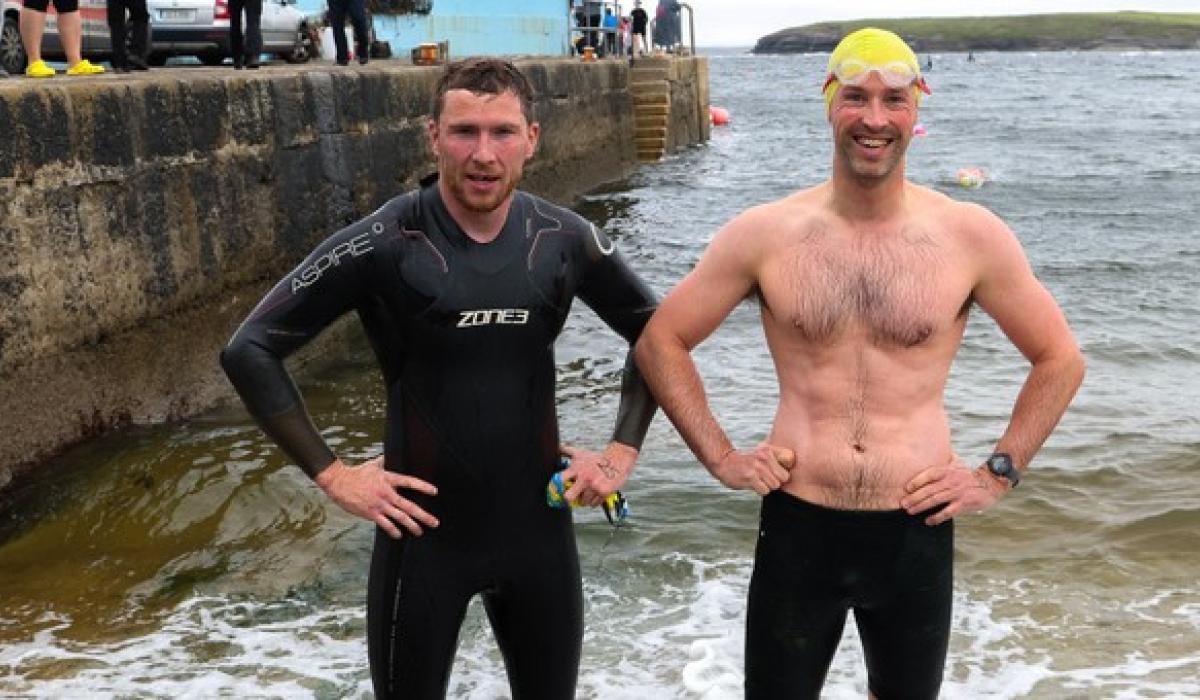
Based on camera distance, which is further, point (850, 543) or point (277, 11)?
point (277, 11)

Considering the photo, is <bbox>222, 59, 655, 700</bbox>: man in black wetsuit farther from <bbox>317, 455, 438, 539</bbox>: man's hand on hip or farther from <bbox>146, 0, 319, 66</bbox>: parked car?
<bbox>146, 0, 319, 66</bbox>: parked car

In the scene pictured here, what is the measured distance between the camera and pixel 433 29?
23.1 metres

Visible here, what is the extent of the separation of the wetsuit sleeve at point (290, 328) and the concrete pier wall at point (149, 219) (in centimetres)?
406

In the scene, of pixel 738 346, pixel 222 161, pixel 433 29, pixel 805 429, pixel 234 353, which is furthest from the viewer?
pixel 433 29

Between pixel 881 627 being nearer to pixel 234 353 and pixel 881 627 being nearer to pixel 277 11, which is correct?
pixel 234 353

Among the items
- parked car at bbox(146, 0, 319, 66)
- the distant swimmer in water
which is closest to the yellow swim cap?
the distant swimmer in water

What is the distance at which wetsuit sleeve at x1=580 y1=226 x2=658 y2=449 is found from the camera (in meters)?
3.19

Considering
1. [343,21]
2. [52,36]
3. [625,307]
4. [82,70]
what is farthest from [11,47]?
[625,307]

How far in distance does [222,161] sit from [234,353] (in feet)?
20.3

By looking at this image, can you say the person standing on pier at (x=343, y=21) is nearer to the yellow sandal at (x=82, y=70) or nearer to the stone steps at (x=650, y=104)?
the yellow sandal at (x=82, y=70)

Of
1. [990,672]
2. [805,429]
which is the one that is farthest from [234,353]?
[990,672]

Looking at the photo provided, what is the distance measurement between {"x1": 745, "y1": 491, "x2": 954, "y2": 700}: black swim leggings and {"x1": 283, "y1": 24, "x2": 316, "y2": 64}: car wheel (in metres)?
13.6

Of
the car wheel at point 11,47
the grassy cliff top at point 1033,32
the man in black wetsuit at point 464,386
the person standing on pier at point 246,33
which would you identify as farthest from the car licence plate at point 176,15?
the grassy cliff top at point 1033,32

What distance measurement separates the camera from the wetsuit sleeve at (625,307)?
126 inches
